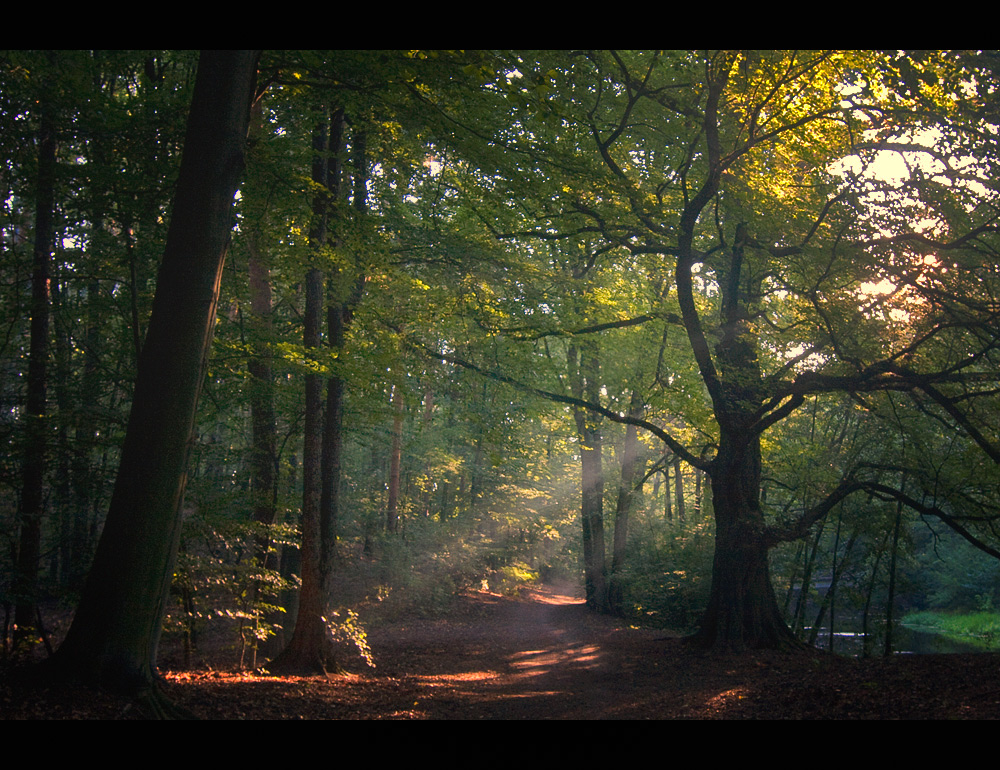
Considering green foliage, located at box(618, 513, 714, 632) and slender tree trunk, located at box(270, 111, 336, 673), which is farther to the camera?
green foliage, located at box(618, 513, 714, 632)

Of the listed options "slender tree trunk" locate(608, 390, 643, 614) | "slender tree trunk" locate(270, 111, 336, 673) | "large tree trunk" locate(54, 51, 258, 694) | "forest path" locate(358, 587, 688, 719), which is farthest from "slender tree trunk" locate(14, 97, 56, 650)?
"slender tree trunk" locate(608, 390, 643, 614)

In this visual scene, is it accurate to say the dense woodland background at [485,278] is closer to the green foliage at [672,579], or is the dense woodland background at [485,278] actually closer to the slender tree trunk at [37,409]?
the slender tree trunk at [37,409]

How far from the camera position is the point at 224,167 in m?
5.84

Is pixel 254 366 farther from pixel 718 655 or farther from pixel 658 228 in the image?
pixel 718 655

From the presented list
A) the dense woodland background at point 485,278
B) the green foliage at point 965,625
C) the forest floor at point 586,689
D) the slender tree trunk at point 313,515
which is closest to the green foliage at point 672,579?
the dense woodland background at point 485,278

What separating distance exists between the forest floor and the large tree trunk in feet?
1.42

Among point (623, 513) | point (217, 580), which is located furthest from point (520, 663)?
point (623, 513)

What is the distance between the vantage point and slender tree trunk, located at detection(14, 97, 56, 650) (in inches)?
272

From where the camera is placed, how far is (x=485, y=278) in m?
12.5

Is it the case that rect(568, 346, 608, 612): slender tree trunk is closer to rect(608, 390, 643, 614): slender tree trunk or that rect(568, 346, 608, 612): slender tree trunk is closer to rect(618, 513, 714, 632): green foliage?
rect(608, 390, 643, 614): slender tree trunk

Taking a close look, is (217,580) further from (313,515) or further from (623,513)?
(623,513)

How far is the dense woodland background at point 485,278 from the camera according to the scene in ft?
26.2

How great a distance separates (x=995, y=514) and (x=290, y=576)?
12.0m

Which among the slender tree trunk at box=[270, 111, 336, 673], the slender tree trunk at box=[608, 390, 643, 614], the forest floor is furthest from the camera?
the slender tree trunk at box=[608, 390, 643, 614]
